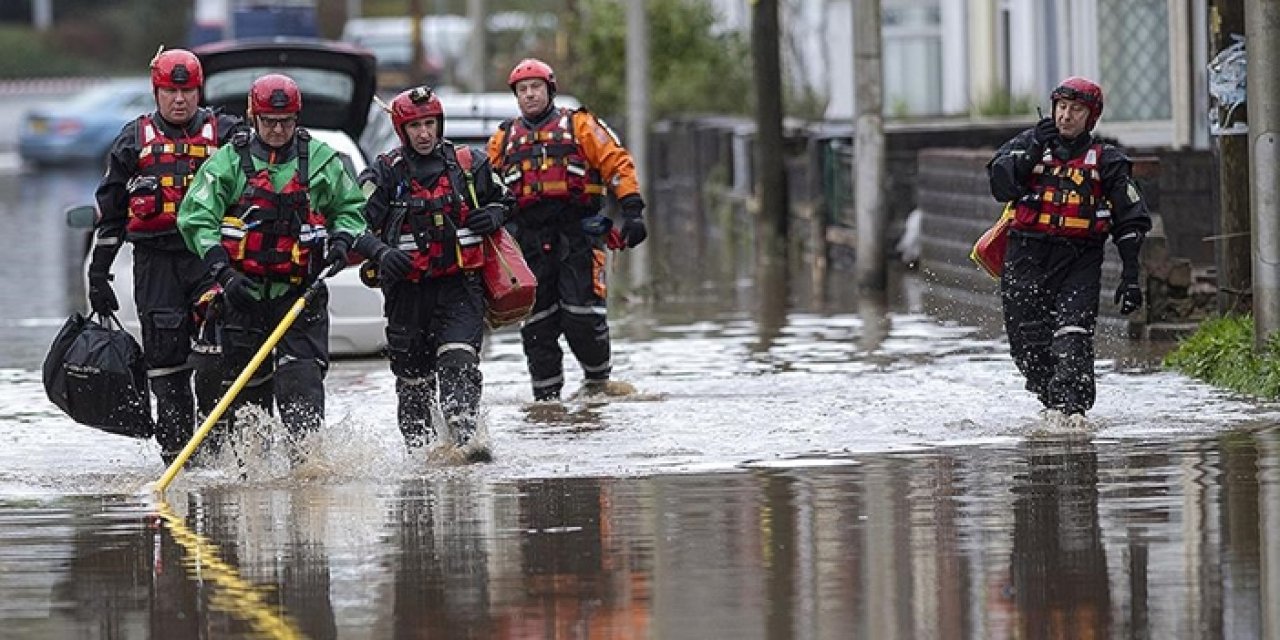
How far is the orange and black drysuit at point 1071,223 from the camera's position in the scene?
12273mm

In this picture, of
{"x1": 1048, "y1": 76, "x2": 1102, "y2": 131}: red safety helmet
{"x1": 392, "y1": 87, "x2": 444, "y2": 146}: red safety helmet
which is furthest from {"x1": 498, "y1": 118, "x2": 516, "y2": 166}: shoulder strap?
{"x1": 1048, "y1": 76, "x2": 1102, "y2": 131}: red safety helmet

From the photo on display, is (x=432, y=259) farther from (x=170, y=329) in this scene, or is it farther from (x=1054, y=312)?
(x=1054, y=312)

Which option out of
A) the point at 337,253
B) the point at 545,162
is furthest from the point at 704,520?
the point at 545,162

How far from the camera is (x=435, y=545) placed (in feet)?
31.6

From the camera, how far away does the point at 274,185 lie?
11.5 m

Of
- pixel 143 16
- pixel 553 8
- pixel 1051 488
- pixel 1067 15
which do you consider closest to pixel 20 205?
pixel 553 8

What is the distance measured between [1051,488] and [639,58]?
15.6 metres

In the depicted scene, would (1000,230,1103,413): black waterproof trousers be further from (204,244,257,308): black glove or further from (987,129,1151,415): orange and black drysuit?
(204,244,257,308): black glove

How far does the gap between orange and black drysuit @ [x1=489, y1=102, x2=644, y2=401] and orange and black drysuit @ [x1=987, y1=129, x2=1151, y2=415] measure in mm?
2244

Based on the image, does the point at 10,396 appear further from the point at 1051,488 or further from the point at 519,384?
the point at 1051,488

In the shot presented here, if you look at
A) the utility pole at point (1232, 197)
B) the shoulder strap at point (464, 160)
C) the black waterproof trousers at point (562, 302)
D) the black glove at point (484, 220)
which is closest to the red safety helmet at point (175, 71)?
the shoulder strap at point (464, 160)

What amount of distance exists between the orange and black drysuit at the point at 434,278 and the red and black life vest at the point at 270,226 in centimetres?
45

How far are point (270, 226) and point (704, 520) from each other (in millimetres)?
2562

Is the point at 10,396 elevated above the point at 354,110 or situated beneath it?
situated beneath
